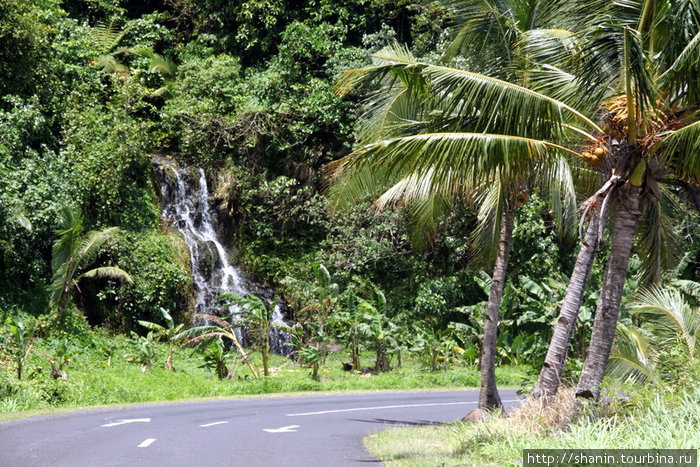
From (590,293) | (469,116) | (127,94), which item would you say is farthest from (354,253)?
(469,116)

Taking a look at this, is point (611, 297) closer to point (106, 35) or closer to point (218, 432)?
point (218, 432)

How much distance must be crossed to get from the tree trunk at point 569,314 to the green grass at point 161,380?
838cm

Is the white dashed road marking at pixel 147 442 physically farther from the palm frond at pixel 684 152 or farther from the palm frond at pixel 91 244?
the palm frond at pixel 91 244

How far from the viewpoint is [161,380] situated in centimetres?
1811

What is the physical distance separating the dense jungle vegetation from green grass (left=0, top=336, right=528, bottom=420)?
39cm

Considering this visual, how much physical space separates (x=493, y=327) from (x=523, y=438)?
4.56 m

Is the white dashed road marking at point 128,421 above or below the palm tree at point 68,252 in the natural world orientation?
below

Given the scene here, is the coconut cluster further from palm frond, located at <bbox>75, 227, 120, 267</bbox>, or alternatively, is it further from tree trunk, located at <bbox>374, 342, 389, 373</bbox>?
palm frond, located at <bbox>75, 227, 120, 267</bbox>

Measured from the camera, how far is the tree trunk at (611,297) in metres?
9.26

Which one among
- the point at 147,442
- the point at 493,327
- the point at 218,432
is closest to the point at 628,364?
the point at 493,327

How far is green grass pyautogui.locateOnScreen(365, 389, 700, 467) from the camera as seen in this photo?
700cm

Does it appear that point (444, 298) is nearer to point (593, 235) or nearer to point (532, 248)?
point (532, 248)

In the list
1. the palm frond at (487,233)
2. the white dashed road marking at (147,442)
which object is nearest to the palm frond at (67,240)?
the palm frond at (487,233)

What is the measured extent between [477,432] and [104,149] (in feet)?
61.7
